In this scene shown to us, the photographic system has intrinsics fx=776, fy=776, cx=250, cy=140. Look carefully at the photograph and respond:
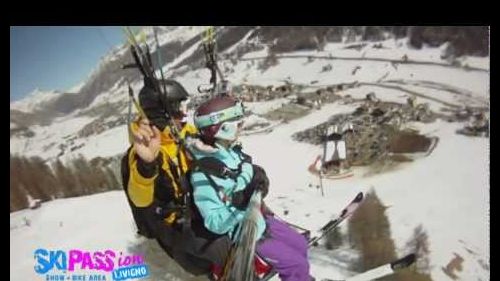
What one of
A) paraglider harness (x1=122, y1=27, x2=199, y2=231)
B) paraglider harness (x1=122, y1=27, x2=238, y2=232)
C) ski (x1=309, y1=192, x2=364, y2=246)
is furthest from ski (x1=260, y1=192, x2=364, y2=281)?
paraglider harness (x1=122, y1=27, x2=199, y2=231)

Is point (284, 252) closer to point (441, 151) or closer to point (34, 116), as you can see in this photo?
point (441, 151)

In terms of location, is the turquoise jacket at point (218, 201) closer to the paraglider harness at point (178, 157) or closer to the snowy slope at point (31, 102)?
the paraglider harness at point (178, 157)

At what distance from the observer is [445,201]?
3564 millimetres

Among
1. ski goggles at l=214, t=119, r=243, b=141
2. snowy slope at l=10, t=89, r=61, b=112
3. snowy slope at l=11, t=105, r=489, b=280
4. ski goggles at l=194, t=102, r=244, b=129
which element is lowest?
snowy slope at l=11, t=105, r=489, b=280

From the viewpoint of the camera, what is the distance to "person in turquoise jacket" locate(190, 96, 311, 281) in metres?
3.43

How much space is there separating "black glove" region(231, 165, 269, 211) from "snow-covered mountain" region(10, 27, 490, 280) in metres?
0.04

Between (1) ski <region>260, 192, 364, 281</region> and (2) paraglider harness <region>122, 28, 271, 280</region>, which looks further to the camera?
(1) ski <region>260, 192, 364, 281</region>

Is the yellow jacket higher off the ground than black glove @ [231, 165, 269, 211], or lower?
higher

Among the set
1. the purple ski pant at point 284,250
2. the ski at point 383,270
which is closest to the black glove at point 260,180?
the purple ski pant at point 284,250

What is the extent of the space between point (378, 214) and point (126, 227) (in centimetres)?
115

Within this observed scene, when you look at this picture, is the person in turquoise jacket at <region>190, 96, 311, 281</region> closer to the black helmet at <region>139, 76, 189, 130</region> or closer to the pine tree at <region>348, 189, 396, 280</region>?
the black helmet at <region>139, 76, 189, 130</region>

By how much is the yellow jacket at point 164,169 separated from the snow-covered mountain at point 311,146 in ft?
0.27

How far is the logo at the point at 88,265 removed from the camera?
11.5 ft
